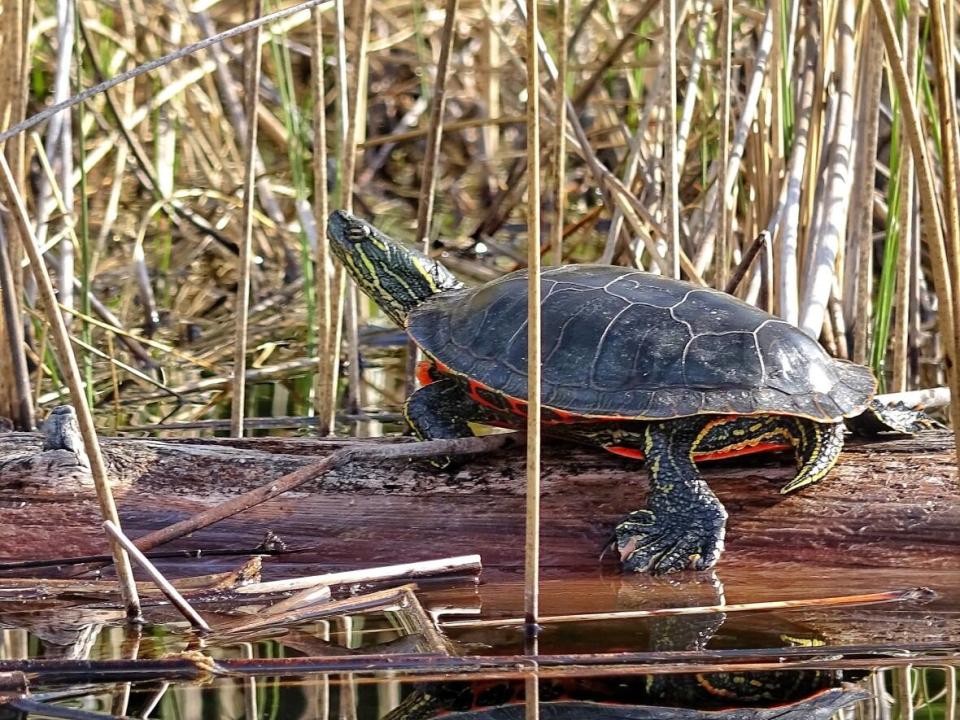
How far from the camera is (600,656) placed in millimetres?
2199

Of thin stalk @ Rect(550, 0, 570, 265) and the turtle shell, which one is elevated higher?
thin stalk @ Rect(550, 0, 570, 265)

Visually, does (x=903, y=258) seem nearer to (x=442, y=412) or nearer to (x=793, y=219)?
(x=793, y=219)

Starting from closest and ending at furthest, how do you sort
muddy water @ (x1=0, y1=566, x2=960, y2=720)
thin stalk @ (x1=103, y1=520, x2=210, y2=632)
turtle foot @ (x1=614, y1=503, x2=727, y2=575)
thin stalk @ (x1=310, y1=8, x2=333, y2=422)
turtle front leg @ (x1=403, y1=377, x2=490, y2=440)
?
muddy water @ (x1=0, y1=566, x2=960, y2=720), thin stalk @ (x1=103, y1=520, x2=210, y2=632), turtle foot @ (x1=614, y1=503, x2=727, y2=575), turtle front leg @ (x1=403, y1=377, x2=490, y2=440), thin stalk @ (x1=310, y1=8, x2=333, y2=422)

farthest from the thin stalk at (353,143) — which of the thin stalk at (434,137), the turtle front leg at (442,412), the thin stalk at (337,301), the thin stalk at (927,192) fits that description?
the thin stalk at (927,192)

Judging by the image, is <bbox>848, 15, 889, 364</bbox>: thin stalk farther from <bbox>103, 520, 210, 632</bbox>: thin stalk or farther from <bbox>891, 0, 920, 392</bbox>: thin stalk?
<bbox>103, 520, 210, 632</bbox>: thin stalk

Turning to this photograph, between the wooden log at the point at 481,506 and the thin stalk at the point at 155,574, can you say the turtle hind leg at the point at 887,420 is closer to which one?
the wooden log at the point at 481,506

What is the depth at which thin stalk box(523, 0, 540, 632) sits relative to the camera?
2.06 meters

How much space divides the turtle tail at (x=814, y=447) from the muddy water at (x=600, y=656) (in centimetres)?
20

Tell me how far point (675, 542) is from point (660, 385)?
1.16 ft

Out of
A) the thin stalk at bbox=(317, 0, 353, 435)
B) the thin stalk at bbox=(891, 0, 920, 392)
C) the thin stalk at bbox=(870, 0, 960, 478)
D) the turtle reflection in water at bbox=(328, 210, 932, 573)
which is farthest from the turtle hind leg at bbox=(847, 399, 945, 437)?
the thin stalk at bbox=(317, 0, 353, 435)

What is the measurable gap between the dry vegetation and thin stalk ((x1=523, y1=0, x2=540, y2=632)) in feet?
0.17

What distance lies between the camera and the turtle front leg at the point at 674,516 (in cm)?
277

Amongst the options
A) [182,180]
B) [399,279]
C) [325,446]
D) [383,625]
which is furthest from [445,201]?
[383,625]

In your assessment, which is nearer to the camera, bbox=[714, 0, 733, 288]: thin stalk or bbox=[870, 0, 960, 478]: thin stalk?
bbox=[870, 0, 960, 478]: thin stalk
